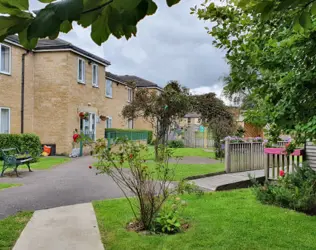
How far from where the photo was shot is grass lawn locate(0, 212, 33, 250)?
4.77m

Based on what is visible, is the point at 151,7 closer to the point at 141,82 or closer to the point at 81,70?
the point at 81,70

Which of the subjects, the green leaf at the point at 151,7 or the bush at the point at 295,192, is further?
the bush at the point at 295,192

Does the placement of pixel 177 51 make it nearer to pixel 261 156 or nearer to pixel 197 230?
pixel 197 230

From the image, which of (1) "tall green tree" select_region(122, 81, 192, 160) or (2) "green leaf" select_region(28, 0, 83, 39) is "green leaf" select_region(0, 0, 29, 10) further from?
(1) "tall green tree" select_region(122, 81, 192, 160)

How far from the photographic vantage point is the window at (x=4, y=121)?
1725 centimetres

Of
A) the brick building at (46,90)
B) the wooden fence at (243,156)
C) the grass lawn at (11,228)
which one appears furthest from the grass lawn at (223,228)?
the brick building at (46,90)

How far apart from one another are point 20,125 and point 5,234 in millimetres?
14463

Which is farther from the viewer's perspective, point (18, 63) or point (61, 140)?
point (61, 140)

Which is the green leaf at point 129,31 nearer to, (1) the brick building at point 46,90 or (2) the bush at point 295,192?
(2) the bush at point 295,192

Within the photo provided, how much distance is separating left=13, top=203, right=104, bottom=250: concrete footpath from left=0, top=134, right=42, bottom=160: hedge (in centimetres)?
1041

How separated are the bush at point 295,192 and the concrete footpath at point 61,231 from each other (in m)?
3.72

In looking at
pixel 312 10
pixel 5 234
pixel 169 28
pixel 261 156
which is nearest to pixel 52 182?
pixel 5 234

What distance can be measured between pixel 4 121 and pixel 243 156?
39.9 feet

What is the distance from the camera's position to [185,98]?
57.9 feet
